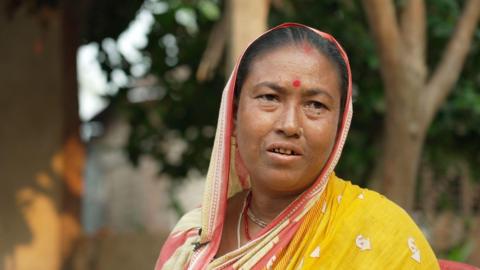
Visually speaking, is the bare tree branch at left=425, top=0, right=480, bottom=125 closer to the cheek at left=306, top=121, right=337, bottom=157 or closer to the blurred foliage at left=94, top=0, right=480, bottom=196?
the blurred foliage at left=94, top=0, right=480, bottom=196

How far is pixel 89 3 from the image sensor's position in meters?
8.16

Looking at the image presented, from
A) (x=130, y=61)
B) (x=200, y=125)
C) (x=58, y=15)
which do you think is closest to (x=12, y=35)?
(x=58, y=15)

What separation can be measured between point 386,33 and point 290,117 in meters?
2.88

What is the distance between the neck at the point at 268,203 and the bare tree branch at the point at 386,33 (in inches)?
104

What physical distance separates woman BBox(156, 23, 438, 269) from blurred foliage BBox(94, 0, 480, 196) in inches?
Answer: 157

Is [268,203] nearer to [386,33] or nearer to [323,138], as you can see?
[323,138]

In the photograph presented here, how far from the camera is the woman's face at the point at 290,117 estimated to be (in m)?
2.48

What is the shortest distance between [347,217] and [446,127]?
16.3 ft

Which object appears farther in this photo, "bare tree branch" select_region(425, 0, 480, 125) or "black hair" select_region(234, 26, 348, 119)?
"bare tree branch" select_region(425, 0, 480, 125)

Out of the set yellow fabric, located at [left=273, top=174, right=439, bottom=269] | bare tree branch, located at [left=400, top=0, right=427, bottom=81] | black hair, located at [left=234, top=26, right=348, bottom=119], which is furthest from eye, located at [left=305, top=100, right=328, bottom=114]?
bare tree branch, located at [left=400, top=0, right=427, bottom=81]

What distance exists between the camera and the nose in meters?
2.46

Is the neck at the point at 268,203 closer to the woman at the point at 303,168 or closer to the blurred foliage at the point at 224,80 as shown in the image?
the woman at the point at 303,168

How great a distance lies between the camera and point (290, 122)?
2.46 m

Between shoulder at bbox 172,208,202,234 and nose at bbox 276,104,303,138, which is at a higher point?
nose at bbox 276,104,303,138
